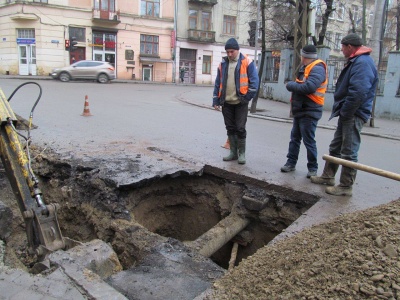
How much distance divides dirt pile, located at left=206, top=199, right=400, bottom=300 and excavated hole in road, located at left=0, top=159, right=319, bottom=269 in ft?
4.63

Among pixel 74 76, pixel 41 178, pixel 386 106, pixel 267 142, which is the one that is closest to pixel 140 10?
pixel 74 76

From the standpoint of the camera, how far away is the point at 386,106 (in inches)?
558

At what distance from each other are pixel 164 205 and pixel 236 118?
1.75 metres

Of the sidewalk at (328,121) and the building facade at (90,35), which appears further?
the building facade at (90,35)

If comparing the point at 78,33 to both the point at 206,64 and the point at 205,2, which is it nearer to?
the point at 205,2

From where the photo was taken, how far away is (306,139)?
16.6 ft

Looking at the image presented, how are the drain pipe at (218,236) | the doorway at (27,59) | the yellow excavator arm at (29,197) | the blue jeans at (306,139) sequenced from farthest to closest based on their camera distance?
the doorway at (27,59) < the blue jeans at (306,139) < the drain pipe at (218,236) < the yellow excavator arm at (29,197)

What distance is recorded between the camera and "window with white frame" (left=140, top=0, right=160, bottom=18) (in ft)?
109

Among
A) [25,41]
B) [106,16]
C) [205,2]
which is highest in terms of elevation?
[205,2]

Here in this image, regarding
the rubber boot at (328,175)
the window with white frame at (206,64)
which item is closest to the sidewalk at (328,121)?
the rubber boot at (328,175)

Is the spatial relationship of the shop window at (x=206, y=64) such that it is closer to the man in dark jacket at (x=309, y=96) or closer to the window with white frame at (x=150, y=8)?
the window with white frame at (x=150, y=8)

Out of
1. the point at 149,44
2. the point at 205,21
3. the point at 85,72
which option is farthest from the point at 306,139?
the point at 205,21

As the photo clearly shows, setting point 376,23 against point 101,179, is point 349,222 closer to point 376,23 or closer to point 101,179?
point 101,179

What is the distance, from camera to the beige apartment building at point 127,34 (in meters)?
28.8
